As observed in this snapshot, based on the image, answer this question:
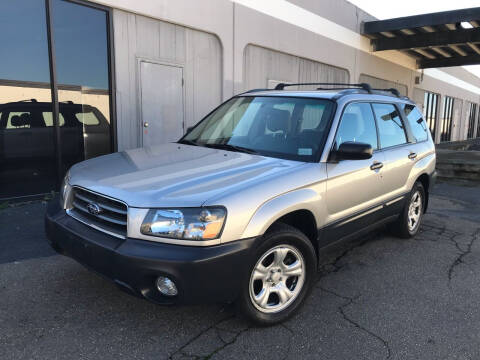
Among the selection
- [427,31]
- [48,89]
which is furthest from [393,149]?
[427,31]

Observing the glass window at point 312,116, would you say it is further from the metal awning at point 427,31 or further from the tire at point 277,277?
the metal awning at point 427,31

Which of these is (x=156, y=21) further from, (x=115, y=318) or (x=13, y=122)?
(x=115, y=318)

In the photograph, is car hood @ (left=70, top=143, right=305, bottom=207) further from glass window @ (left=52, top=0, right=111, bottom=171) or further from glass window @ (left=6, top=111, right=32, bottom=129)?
glass window @ (left=52, top=0, right=111, bottom=171)

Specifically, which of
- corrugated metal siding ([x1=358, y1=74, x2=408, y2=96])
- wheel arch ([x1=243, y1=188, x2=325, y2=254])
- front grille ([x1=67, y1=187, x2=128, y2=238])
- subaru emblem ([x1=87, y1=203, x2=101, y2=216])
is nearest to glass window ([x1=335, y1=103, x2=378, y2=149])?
wheel arch ([x1=243, y1=188, x2=325, y2=254])

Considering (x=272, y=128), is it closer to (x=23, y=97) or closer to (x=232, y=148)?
(x=232, y=148)

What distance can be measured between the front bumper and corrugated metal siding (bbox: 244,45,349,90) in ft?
25.0

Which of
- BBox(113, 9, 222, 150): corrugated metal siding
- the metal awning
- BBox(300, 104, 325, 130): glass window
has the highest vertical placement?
the metal awning

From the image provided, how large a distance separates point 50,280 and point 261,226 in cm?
212

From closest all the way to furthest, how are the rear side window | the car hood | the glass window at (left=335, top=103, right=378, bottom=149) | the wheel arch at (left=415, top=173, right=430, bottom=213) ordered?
the car hood → the glass window at (left=335, top=103, right=378, bottom=149) → the rear side window → the wheel arch at (left=415, top=173, right=430, bottom=213)

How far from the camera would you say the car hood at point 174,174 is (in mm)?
2539

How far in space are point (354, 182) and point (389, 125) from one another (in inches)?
48.6

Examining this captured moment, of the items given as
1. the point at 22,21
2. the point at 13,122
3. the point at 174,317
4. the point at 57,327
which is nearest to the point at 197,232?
the point at 174,317

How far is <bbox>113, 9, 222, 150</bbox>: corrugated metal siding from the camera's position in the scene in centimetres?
719

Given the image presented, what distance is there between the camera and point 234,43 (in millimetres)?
8992
